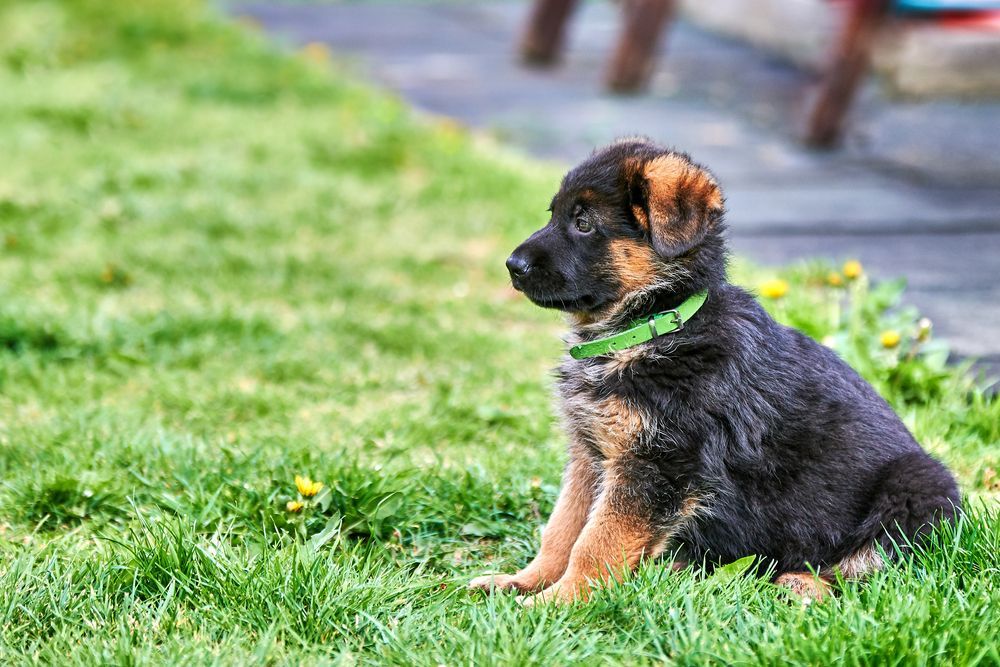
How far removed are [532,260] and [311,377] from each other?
204 centimetres

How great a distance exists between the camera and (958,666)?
254 centimetres

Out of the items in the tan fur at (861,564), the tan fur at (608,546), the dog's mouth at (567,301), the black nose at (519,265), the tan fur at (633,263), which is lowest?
the tan fur at (608,546)

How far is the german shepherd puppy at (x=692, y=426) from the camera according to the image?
3004 mm

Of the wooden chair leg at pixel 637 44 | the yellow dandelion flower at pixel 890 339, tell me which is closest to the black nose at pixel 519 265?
the yellow dandelion flower at pixel 890 339

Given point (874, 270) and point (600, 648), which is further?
point (874, 270)

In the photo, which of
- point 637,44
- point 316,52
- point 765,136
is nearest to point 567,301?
point 765,136

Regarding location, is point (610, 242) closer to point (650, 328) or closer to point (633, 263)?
point (633, 263)

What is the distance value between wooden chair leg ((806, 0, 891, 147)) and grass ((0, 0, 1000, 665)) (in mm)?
2115

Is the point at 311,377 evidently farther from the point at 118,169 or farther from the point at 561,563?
the point at 118,169

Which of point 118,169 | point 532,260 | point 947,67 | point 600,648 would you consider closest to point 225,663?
point 600,648

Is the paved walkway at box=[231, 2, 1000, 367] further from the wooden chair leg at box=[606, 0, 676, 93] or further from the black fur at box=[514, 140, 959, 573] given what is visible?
the black fur at box=[514, 140, 959, 573]

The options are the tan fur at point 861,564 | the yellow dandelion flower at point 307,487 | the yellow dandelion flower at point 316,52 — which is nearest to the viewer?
the tan fur at point 861,564

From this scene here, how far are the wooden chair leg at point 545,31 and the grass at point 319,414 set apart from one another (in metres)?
3.05

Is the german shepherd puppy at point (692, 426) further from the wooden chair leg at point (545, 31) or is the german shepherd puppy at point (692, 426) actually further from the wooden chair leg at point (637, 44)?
the wooden chair leg at point (545, 31)
